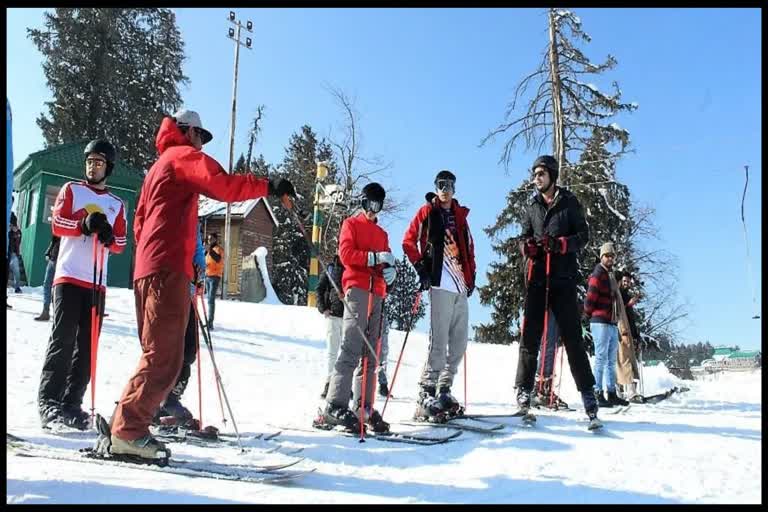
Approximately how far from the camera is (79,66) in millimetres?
29906

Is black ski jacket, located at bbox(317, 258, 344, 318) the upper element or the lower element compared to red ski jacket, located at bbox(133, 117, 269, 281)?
lower

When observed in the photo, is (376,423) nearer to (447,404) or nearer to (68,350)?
(447,404)

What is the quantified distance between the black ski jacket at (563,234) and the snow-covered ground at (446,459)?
1277mm

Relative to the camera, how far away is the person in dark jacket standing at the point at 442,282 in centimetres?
521

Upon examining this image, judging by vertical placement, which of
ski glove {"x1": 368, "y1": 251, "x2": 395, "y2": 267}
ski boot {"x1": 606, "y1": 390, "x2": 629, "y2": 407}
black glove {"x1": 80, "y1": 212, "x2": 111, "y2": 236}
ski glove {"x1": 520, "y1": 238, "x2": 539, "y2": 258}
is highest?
black glove {"x1": 80, "y1": 212, "x2": 111, "y2": 236}

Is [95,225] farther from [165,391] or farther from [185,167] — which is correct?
[165,391]

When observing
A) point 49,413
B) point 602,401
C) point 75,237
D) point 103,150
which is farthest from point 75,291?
point 602,401

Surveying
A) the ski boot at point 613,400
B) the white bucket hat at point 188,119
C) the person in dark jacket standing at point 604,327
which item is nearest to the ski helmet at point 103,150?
the white bucket hat at point 188,119

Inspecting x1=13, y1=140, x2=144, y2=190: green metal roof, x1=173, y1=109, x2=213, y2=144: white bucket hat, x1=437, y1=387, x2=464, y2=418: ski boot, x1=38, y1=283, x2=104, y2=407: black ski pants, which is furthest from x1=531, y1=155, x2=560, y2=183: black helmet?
x1=13, y1=140, x2=144, y2=190: green metal roof

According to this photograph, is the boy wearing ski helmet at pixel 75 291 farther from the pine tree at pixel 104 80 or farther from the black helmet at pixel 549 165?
the pine tree at pixel 104 80

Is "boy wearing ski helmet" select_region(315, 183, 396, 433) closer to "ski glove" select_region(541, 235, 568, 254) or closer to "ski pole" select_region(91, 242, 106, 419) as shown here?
"ski glove" select_region(541, 235, 568, 254)

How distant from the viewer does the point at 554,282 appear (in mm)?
5191

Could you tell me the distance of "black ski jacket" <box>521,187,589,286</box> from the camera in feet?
17.0

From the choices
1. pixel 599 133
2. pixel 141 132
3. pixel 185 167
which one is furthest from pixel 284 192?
pixel 141 132
